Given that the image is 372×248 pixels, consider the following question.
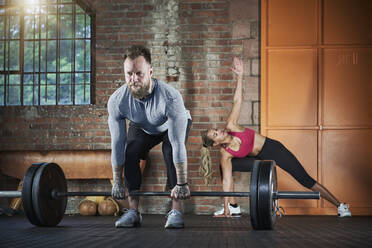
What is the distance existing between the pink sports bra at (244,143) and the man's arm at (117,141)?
199 centimetres

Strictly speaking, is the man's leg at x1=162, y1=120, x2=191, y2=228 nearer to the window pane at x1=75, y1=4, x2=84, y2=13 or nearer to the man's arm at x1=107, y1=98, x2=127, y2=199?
the man's arm at x1=107, y1=98, x2=127, y2=199

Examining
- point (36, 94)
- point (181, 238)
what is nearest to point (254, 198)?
point (181, 238)

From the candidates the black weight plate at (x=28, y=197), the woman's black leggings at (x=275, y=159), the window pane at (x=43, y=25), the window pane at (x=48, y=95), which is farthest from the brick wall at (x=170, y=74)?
the black weight plate at (x=28, y=197)

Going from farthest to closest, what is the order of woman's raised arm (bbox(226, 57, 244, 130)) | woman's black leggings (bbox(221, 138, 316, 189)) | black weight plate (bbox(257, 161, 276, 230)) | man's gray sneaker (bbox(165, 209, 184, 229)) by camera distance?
woman's raised arm (bbox(226, 57, 244, 130))
woman's black leggings (bbox(221, 138, 316, 189))
man's gray sneaker (bbox(165, 209, 184, 229))
black weight plate (bbox(257, 161, 276, 230))

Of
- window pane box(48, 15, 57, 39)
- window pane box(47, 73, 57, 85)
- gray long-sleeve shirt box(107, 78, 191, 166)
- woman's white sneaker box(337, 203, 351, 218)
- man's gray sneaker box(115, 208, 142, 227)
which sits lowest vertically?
woman's white sneaker box(337, 203, 351, 218)

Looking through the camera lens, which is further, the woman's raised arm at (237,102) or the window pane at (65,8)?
the window pane at (65,8)

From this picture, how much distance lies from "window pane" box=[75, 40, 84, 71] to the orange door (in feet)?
7.18

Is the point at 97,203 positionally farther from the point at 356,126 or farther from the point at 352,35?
the point at 352,35

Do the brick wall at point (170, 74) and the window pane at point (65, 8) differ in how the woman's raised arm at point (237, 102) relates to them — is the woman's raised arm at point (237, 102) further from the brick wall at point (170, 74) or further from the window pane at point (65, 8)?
the window pane at point (65, 8)

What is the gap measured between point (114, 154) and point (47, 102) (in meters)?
2.91

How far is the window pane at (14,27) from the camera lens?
19.8 feet

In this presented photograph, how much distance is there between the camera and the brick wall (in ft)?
18.2

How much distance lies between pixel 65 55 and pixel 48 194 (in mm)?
2841

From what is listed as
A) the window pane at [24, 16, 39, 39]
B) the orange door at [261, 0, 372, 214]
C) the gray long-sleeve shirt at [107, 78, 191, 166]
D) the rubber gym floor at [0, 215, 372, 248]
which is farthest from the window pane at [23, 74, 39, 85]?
the gray long-sleeve shirt at [107, 78, 191, 166]
